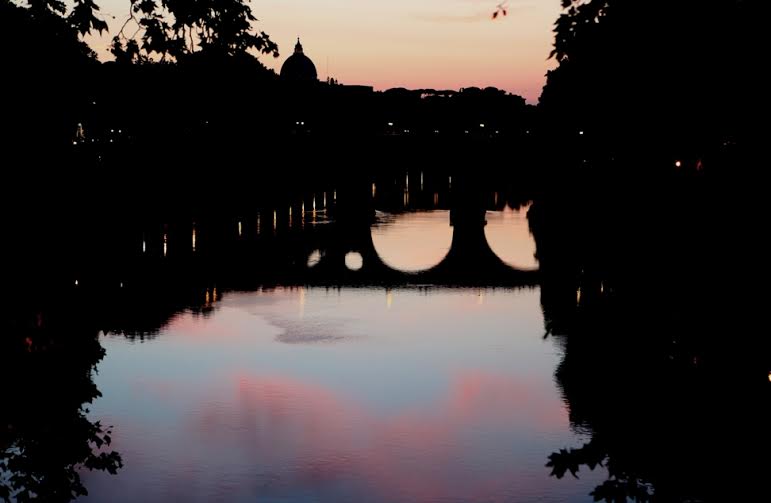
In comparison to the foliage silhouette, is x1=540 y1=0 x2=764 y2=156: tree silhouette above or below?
above

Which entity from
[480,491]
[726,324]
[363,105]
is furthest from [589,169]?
[480,491]

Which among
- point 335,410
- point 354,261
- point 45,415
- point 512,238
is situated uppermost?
point 45,415

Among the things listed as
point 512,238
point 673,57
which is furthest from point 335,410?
point 512,238

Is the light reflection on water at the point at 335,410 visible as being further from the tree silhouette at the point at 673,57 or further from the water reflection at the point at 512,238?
the water reflection at the point at 512,238

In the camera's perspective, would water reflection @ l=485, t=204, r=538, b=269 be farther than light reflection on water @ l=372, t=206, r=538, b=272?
No

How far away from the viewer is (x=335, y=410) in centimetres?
3766

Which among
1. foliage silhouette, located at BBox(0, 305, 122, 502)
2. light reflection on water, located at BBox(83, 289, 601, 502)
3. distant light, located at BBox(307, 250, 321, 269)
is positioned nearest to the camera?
foliage silhouette, located at BBox(0, 305, 122, 502)

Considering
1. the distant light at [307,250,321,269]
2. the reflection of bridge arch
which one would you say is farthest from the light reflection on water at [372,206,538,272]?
the distant light at [307,250,321,269]

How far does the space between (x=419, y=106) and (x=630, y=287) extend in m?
143

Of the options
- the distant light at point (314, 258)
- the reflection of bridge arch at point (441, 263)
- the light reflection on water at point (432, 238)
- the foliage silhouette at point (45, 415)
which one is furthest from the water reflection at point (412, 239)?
the foliage silhouette at point (45, 415)

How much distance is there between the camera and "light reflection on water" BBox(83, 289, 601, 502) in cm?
→ 2959

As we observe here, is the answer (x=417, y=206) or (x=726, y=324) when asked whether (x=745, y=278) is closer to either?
(x=726, y=324)

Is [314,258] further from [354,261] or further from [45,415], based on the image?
[45,415]

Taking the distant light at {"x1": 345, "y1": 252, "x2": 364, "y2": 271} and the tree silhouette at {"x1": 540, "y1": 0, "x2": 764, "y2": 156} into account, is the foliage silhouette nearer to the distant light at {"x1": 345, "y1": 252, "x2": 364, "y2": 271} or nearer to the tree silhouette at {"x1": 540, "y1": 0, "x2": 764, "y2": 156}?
the tree silhouette at {"x1": 540, "y1": 0, "x2": 764, "y2": 156}
